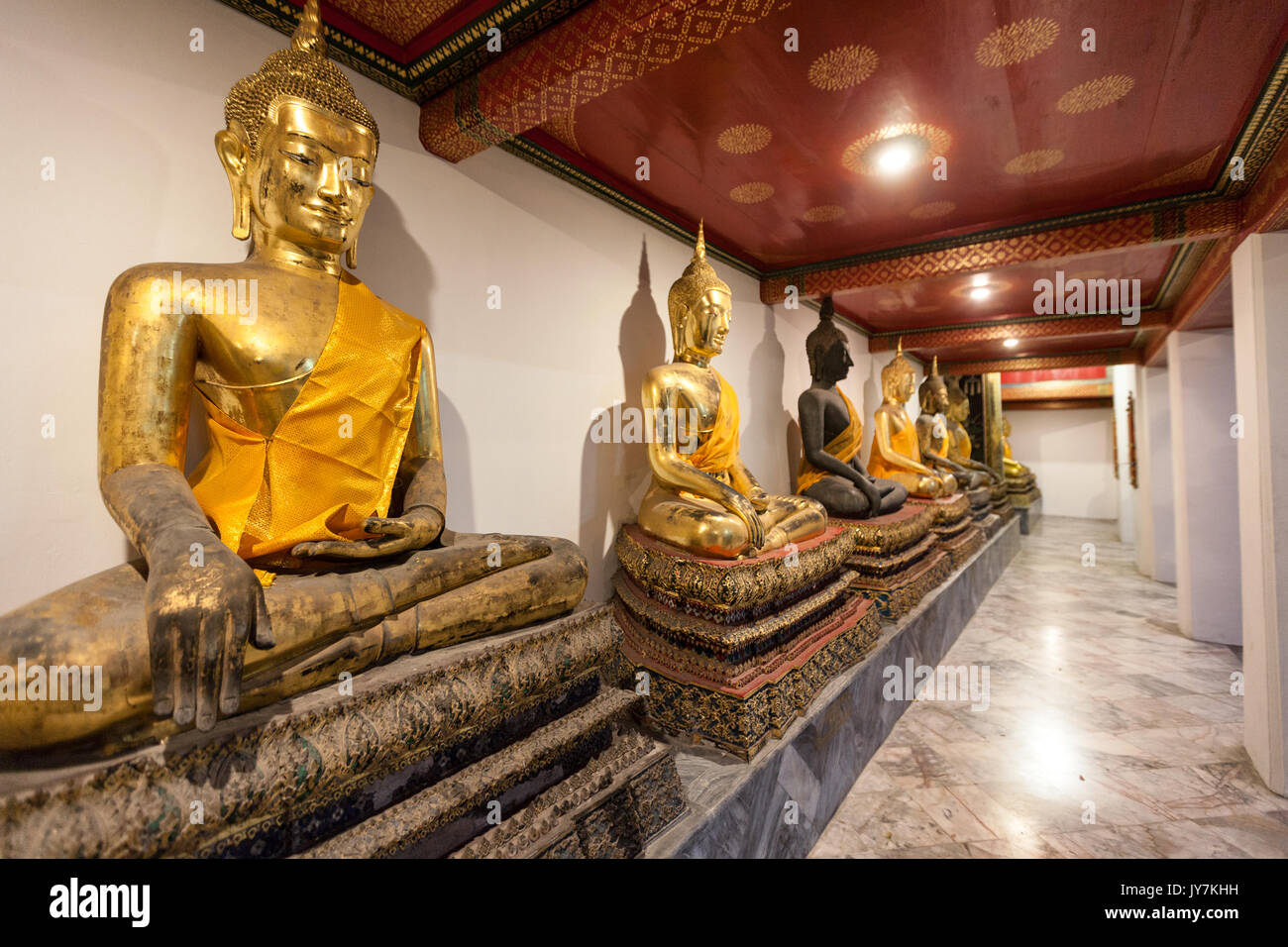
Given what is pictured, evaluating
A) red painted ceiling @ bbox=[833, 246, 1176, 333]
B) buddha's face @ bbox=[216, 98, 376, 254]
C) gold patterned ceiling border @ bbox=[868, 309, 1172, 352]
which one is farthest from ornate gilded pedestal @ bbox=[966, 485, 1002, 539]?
buddha's face @ bbox=[216, 98, 376, 254]

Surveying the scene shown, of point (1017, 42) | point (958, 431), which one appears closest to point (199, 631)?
point (1017, 42)

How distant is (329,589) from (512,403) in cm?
128

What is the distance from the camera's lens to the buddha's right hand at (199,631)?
820 millimetres

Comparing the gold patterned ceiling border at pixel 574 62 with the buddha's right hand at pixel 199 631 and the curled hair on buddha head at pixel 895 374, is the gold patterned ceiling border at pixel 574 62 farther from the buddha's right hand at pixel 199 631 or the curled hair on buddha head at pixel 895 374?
the curled hair on buddha head at pixel 895 374

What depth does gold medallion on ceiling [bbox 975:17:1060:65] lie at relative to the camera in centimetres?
167

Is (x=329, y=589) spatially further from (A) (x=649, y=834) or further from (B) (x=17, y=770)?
(A) (x=649, y=834)

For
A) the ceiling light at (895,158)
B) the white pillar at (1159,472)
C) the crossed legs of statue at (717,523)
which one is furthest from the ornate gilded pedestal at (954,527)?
the ceiling light at (895,158)

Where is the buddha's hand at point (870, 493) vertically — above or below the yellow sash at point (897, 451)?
below

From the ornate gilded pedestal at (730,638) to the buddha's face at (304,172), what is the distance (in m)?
1.57

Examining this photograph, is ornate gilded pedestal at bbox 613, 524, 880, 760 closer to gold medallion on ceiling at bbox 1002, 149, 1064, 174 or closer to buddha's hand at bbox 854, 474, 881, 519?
buddha's hand at bbox 854, 474, 881, 519

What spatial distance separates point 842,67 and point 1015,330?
4602 millimetres

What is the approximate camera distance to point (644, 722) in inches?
83.6
